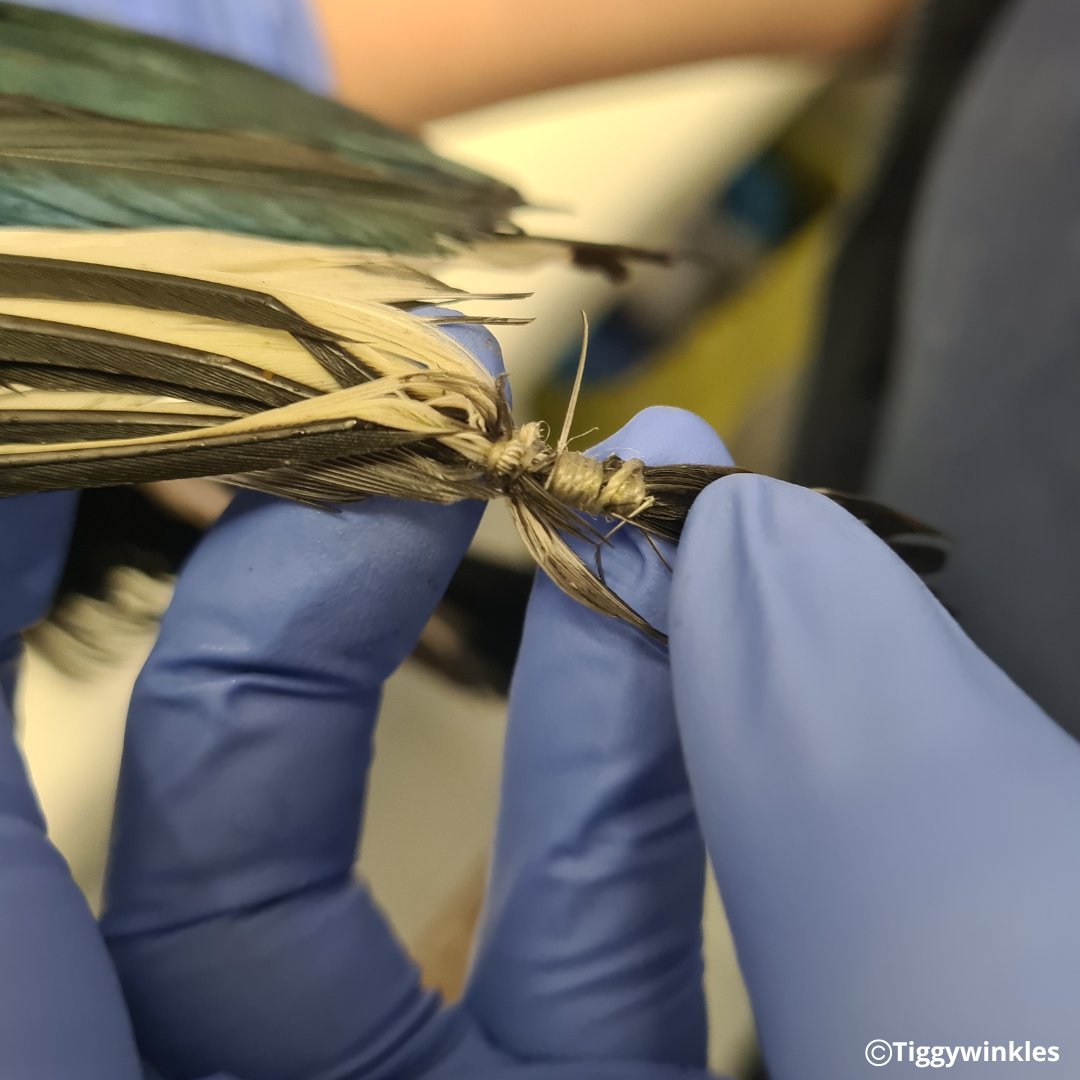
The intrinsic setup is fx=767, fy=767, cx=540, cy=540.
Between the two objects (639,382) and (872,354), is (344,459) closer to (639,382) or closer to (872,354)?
(639,382)

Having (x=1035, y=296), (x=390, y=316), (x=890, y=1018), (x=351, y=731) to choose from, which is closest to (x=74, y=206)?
(x=390, y=316)

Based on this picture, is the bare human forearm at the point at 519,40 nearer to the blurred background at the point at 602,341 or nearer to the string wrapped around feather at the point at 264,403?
the blurred background at the point at 602,341

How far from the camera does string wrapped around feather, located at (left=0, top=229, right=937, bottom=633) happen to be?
42 cm

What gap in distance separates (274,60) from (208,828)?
78cm

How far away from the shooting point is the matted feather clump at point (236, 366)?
1.38 feet

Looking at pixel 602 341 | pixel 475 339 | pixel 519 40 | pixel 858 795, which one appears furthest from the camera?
pixel 602 341

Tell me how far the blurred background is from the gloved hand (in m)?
0.09

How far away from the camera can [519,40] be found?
2.88ft

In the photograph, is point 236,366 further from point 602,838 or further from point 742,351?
point 742,351

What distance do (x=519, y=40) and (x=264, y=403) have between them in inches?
26.7

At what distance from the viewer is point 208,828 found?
0.46 metres

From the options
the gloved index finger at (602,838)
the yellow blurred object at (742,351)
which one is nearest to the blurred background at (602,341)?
the yellow blurred object at (742,351)

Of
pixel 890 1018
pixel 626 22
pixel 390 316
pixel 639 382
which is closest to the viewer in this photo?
pixel 890 1018

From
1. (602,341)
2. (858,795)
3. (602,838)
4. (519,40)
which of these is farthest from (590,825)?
(519,40)
